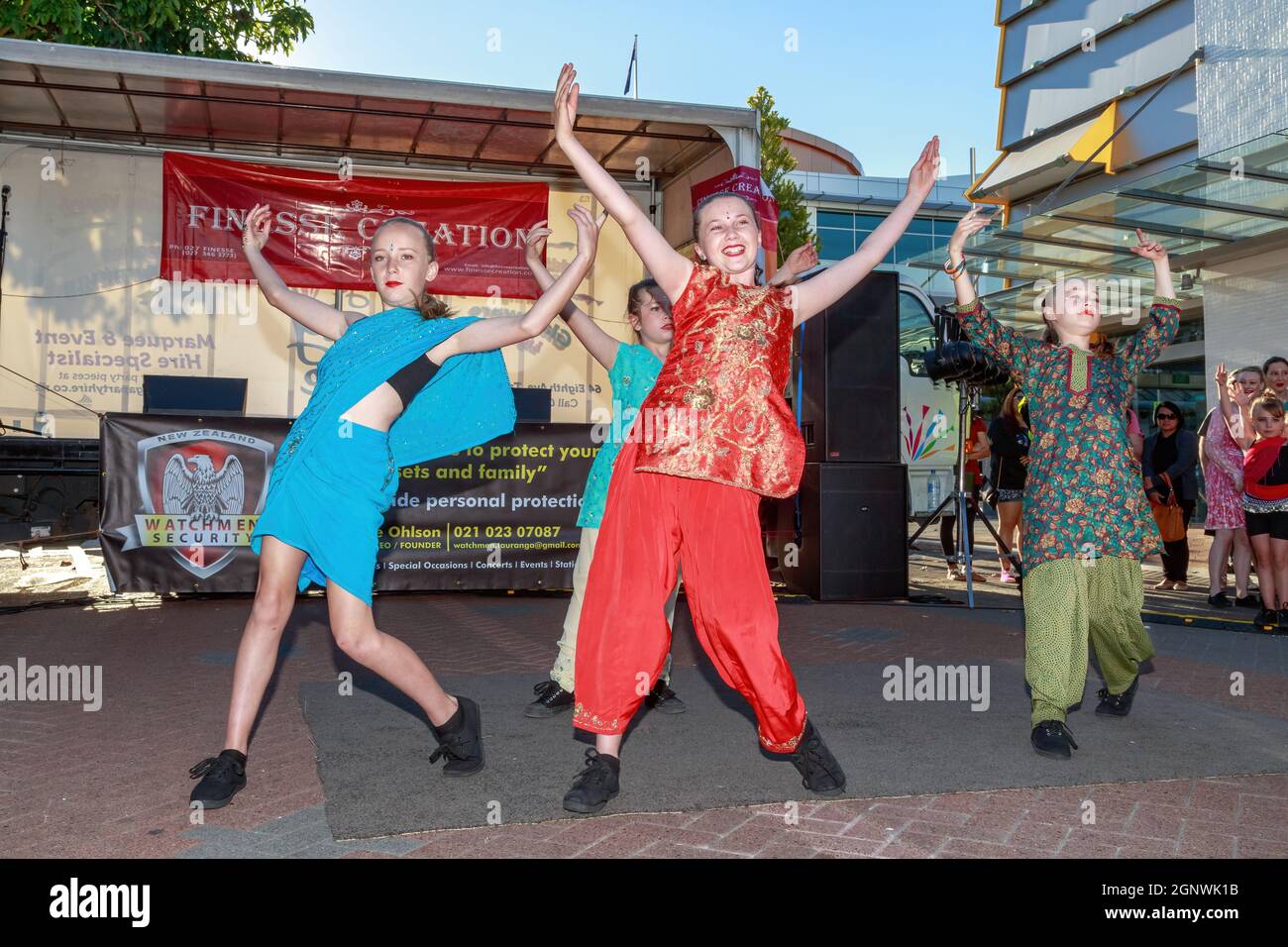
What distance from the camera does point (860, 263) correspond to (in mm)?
3289

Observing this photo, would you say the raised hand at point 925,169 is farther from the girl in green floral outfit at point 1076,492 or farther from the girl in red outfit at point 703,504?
the girl in green floral outfit at point 1076,492

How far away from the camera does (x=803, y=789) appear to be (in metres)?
3.42

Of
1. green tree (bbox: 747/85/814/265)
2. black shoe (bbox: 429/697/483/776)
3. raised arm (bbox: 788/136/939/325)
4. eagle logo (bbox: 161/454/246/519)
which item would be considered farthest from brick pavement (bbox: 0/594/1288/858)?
green tree (bbox: 747/85/814/265)

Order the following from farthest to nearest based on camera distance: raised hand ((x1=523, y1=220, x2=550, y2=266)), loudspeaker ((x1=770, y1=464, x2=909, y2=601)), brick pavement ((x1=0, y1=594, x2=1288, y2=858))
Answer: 1. loudspeaker ((x1=770, y1=464, x2=909, y2=601))
2. raised hand ((x1=523, y1=220, x2=550, y2=266))
3. brick pavement ((x1=0, y1=594, x2=1288, y2=858))

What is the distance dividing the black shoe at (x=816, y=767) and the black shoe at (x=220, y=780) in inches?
67.7

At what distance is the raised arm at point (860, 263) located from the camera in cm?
330

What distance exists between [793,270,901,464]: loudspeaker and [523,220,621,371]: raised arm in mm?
5116

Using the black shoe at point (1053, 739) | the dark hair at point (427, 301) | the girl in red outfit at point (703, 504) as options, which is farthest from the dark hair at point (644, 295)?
the black shoe at point (1053, 739)

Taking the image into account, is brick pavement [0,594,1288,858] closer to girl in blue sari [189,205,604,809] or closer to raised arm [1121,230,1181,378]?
girl in blue sari [189,205,604,809]

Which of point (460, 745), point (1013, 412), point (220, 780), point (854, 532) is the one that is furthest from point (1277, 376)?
point (220, 780)

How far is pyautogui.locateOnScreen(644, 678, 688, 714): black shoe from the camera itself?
4.72m

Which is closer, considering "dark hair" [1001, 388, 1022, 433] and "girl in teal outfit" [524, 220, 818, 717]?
"girl in teal outfit" [524, 220, 818, 717]
